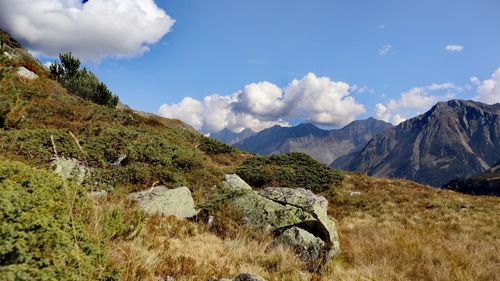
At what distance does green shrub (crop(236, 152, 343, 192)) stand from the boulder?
10.4 metres

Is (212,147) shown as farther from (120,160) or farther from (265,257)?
(265,257)

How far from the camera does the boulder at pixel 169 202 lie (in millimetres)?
10898

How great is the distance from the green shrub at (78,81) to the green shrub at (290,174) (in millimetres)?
18097

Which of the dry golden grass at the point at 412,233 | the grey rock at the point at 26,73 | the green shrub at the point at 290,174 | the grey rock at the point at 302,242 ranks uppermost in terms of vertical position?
the grey rock at the point at 26,73

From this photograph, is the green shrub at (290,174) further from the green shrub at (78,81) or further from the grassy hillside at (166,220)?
the green shrub at (78,81)

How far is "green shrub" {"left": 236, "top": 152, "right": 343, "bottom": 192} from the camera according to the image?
74.8ft

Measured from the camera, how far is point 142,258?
5.02 meters

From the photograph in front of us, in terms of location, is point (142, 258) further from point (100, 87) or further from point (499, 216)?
point (100, 87)

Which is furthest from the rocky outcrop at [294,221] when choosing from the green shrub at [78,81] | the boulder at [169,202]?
the green shrub at [78,81]

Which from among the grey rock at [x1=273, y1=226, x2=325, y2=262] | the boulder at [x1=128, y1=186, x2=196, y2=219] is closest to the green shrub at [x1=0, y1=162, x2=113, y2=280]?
the grey rock at [x1=273, y1=226, x2=325, y2=262]

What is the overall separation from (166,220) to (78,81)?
29382mm

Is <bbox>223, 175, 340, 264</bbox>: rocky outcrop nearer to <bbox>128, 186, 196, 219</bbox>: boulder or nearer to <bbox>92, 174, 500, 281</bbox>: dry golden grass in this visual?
<bbox>92, 174, 500, 281</bbox>: dry golden grass

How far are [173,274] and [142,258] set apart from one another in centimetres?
54

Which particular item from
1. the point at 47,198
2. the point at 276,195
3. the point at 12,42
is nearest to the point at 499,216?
the point at 276,195
